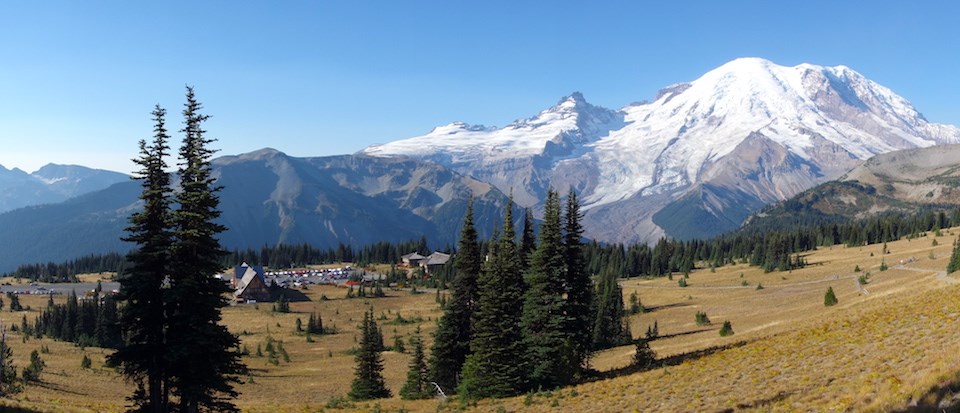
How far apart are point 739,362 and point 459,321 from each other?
21431mm

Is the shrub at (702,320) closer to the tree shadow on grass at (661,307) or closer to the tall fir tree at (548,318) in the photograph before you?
the tree shadow on grass at (661,307)

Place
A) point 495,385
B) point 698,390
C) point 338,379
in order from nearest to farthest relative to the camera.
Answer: point 698,390 → point 495,385 → point 338,379

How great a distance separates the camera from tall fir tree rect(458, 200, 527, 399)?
41.4m

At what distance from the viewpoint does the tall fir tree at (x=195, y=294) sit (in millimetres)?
27070

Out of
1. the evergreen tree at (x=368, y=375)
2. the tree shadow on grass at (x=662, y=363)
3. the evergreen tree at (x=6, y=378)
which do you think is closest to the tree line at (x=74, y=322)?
the evergreen tree at (x=6, y=378)

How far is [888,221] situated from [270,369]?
194 m

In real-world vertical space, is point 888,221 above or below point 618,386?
above

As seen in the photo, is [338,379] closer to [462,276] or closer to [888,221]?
[462,276]

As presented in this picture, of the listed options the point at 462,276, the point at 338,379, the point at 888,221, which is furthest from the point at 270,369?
the point at 888,221

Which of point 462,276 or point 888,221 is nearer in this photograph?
point 462,276

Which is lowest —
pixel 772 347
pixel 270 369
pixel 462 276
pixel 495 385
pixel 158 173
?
pixel 270 369

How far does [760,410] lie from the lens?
22.5 m

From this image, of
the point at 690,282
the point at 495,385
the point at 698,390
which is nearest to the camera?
the point at 698,390

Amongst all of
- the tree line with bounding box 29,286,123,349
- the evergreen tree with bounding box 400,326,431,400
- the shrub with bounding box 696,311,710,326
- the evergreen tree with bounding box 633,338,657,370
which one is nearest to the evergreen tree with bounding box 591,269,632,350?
the shrub with bounding box 696,311,710,326
